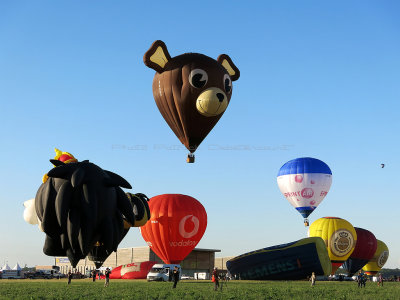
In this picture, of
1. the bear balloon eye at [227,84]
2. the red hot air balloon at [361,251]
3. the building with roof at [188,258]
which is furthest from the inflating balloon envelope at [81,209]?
the building with roof at [188,258]

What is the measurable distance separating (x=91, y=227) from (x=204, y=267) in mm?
60536

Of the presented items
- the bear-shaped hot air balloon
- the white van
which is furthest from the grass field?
the white van

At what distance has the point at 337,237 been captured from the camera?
160 feet

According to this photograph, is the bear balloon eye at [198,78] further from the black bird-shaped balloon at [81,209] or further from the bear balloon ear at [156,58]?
the black bird-shaped balloon at [81,209]

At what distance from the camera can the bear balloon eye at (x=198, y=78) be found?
26.9m

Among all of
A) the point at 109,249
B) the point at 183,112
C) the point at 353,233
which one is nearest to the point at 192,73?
the point at 183,112

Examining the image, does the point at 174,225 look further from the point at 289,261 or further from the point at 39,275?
the point at 39,275

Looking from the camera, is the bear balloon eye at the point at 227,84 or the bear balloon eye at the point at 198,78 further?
the bear balloon eye at the point at 227,84

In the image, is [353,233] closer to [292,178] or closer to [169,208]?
[292,178]

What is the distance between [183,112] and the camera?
91.9ft

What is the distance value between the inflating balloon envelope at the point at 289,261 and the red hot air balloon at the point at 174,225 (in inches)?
192

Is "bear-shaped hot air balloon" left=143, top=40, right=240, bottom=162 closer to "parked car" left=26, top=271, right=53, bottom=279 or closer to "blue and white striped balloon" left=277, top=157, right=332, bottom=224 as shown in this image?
"blue and white striped balloon" left=277, top=157, right=332, bottom=224

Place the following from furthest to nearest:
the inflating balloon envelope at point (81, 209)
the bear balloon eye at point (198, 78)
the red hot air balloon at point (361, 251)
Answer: the red hot air balloon at point (361, 251)
the bear balloon eye at point (198, 78)
the inflating balloon envelope at point (81, 209)

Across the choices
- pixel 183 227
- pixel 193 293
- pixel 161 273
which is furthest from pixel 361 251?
Result: pixel 193 293
